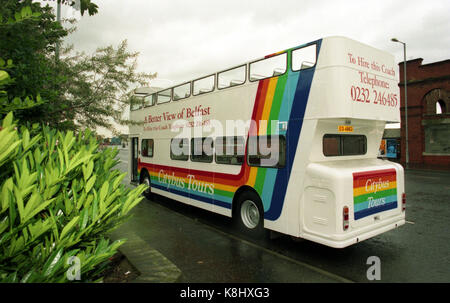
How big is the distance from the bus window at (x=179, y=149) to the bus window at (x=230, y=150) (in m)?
1.58

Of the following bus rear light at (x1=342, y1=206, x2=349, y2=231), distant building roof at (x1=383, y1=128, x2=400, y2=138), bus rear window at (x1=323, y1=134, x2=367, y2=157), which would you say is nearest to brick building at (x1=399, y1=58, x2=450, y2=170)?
distant building roof at (x1=383, y1=128, x2=400, y2=138)

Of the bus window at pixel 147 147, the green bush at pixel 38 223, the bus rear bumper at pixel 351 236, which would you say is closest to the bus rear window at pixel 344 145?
the bus rear bumper at pixel 351 236

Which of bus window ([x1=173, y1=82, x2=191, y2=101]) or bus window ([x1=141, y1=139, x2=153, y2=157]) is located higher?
bus window ([x1=173, y1=82, x2=191, y2=101])

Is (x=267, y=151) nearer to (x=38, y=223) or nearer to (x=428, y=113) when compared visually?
(x=38, y=223)

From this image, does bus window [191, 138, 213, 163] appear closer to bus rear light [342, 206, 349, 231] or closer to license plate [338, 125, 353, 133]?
license plate [338, 125, 353, 133]

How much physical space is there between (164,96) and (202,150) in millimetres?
2989

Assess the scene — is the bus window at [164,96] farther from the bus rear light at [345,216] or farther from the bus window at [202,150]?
the bus rear light at [345,216]

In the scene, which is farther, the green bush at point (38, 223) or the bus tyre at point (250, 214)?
the bus tyre at point (250, 214)

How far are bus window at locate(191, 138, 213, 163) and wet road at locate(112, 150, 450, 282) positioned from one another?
66.3 inches

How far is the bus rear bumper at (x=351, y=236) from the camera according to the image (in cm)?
455

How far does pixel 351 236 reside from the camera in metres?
4.68

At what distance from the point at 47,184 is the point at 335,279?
4.04 metres

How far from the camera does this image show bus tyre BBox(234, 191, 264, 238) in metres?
6.09
